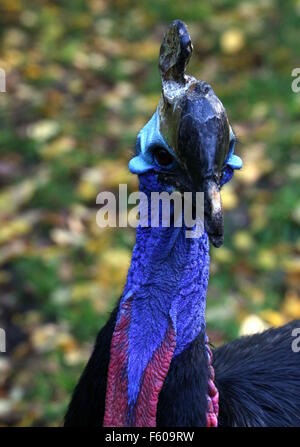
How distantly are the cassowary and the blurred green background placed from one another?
1.11 m

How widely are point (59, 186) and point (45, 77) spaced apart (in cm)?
113

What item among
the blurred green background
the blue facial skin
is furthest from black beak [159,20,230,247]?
the blurred green background

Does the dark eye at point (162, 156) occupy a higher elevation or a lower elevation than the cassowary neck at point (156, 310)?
higher

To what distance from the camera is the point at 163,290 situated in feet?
5.80

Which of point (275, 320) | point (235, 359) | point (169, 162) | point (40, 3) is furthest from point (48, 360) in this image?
point (40, 3)

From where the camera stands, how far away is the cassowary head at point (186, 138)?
1.52 m

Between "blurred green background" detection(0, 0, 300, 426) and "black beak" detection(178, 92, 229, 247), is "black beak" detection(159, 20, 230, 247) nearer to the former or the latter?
"black beak" detection(178, 92, 229, 247)

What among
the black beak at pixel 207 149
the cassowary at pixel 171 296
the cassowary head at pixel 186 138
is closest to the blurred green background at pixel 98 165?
the cassowary at pixel 171 296

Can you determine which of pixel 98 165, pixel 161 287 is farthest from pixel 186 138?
pixel 98 165

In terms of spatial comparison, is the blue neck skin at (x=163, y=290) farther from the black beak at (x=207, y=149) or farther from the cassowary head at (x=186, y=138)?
the black beak at (x=207, y=149)

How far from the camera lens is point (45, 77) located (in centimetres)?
502

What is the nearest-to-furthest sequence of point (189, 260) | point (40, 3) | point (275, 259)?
point (189, 260)
point (275, 259)
point (40, 3)

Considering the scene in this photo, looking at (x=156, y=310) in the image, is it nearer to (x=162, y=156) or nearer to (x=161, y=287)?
(x=161, y=287)
